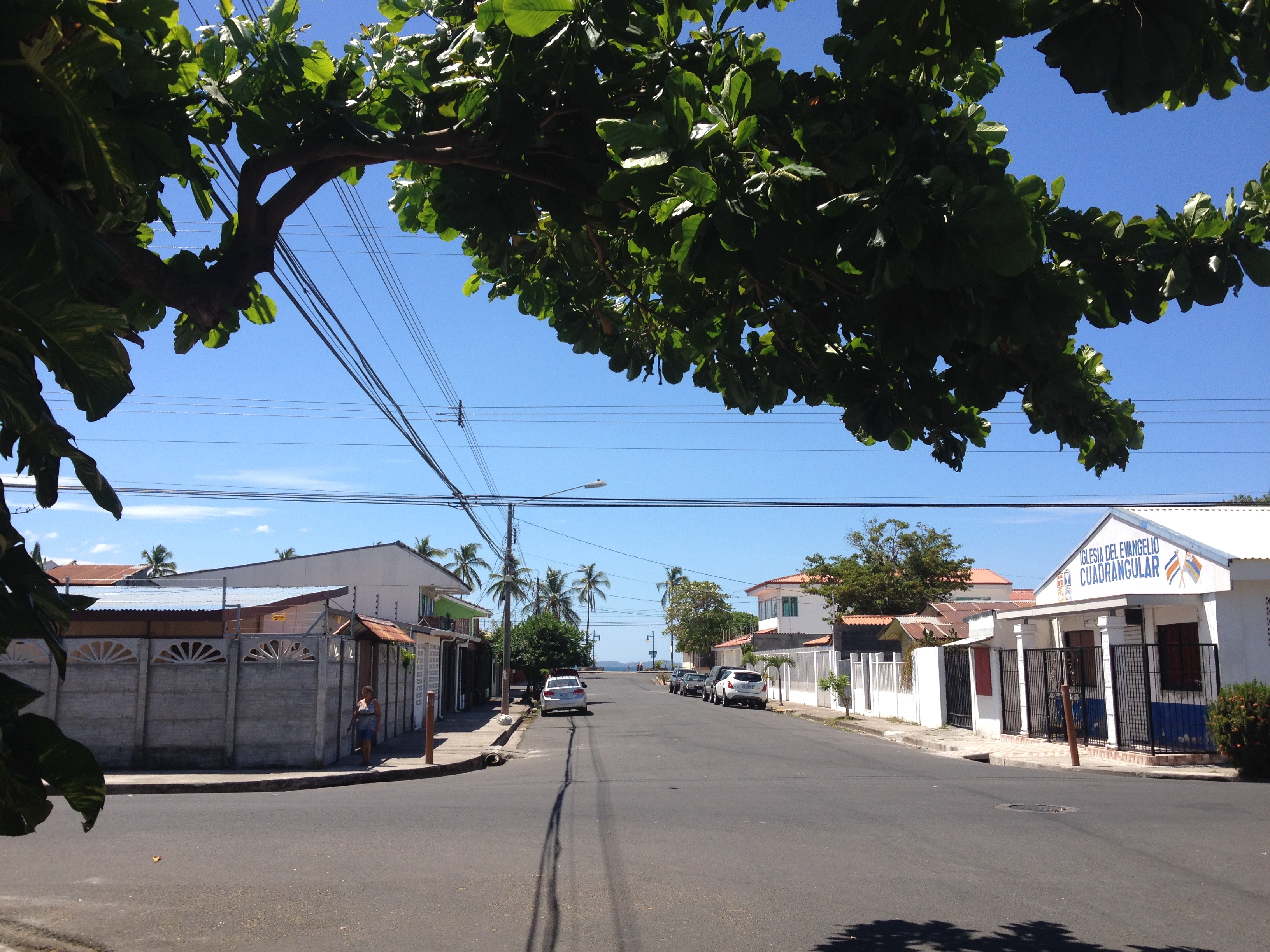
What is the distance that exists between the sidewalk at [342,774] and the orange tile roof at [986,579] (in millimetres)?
49927

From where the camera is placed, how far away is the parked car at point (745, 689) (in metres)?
40.0

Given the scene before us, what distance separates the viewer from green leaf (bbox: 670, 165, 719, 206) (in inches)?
145

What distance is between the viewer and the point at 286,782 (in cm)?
1549

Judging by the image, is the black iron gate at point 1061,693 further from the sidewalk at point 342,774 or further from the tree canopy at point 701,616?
the tree canopy at point 701,616

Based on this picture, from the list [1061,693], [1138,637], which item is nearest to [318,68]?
[1061,693]

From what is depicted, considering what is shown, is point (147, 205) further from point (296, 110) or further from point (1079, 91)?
point (1079, 91)

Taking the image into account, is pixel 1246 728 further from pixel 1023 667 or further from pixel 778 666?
pixel 778 666

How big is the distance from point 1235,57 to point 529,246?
4105 mm

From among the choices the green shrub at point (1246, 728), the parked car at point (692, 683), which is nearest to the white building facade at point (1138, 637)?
the green shrub at point (1246, 728)

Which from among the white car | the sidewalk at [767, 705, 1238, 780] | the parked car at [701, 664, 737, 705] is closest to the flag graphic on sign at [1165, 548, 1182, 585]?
the sidewalk at [767, 705, 1238, 780]

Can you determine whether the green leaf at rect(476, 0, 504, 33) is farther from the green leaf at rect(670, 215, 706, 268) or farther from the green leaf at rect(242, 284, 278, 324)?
the green leaf at rect(242, 284, 278, 324)

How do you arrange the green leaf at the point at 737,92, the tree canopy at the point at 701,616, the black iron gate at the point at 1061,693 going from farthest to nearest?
the tree canopy at the point at 701,616 → the black iron gate at the point at 1061,693 → the green leaf at the point at 737,92

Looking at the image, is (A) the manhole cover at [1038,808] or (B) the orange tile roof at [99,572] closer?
(A) the manhole cover at [1038,808]

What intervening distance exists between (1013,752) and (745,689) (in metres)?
20.6
